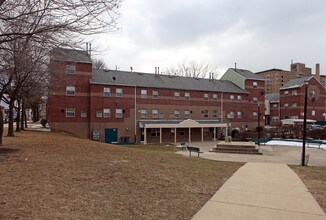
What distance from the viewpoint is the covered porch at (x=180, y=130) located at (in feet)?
147

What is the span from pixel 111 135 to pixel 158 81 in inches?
447

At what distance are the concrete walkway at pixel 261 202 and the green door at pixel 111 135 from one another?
33032mm

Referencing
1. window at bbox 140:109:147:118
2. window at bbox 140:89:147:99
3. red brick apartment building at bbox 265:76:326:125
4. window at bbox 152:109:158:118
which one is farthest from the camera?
red brick apartment building at bbox 265:76:326:125

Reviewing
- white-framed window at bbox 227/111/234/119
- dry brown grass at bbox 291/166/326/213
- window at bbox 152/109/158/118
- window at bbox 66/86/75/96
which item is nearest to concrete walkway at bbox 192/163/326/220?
dry brown grass at bbox 291/166/326/213

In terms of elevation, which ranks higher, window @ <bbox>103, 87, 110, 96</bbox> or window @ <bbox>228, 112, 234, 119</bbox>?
window @ <bbox>103, 87, 110, 96</bbox>

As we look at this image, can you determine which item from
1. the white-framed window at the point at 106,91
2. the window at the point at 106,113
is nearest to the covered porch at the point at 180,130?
the window at the point at 106,113

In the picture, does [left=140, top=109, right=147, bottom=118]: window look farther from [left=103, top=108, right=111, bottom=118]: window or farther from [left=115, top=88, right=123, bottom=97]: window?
[left=103, top=108, right=111, bottom=118]: window

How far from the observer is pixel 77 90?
41.5 metres

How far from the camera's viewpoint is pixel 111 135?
140 feet

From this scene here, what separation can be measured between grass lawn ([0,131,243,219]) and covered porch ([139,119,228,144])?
32.7m

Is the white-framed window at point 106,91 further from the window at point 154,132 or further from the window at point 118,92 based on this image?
the window at point 154,132

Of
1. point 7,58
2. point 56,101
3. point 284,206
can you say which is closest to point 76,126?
point 56,101

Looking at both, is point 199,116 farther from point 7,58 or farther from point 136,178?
point 136,178

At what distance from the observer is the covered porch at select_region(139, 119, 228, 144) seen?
1759 inches
